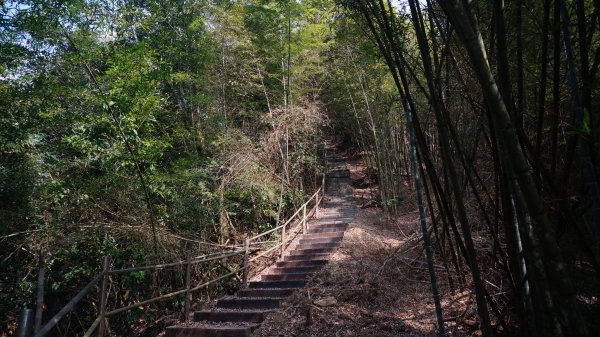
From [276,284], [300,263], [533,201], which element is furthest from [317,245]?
[533,201]

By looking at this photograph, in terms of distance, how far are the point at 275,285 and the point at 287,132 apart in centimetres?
405

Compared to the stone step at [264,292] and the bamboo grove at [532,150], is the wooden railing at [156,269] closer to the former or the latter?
the stone step at [264,292]

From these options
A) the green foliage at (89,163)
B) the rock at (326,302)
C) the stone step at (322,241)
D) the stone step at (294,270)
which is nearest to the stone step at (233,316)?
the rock at (326,302)

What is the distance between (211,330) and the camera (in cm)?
426

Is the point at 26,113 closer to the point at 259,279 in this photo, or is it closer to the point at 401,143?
the point at 259,279

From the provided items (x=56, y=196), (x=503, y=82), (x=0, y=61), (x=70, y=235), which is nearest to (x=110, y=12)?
(x=0, y=61)

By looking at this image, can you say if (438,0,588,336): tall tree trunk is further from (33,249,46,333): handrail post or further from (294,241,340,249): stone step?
(294,241,340,249): stone step

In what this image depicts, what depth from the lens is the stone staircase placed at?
441 cm

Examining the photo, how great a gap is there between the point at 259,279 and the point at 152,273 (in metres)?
1.77

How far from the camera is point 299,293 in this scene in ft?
18.0

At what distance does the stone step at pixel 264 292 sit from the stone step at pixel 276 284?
24cm

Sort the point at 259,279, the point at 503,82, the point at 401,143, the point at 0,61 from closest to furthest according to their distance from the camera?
the point at 503,82 < the point at 0,61 < the point at 259,279 < the point at 401,143

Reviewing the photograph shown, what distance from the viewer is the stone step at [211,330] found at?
13.6 ft

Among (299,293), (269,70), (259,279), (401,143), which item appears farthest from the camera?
(401,143)
